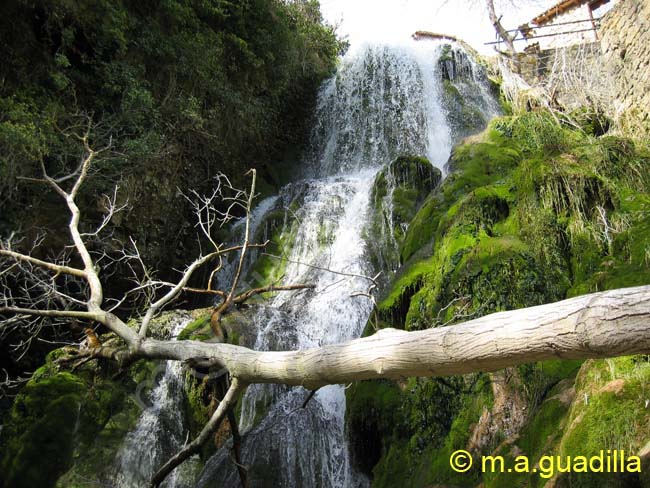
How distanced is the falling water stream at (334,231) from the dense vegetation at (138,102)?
236 cm

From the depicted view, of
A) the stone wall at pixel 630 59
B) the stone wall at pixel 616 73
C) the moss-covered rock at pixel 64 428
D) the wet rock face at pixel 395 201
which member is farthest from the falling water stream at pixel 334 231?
the stone wall at pixel 630 59

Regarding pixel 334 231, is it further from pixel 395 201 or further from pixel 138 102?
pixel 138 102

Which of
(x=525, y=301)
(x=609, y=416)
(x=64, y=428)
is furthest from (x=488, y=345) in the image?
(x=64, y=428)

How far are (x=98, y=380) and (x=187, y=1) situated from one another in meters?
7.55

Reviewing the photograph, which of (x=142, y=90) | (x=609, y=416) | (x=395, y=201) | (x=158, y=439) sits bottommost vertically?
(x=158, y=439)

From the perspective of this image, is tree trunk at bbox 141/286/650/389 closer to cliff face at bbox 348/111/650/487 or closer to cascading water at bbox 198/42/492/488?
cliff face at bbox 348/111/650/487

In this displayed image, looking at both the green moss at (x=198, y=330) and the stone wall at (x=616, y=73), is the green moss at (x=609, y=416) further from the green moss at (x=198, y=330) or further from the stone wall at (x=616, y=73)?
the stone wall at (x=616, y=73)

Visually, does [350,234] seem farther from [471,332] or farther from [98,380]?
[471,332]

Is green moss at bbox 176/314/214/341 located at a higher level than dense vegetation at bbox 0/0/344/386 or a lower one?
lower

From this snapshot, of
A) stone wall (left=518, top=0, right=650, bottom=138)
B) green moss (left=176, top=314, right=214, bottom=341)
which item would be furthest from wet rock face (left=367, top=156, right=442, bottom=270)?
green moss (left=176, top=314, right=214, bottom=341)

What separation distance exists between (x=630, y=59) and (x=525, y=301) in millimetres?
7220

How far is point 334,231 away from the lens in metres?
11.0

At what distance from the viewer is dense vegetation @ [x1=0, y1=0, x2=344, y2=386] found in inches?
318

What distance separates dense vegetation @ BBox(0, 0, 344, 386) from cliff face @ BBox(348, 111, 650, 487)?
5.04 meters
